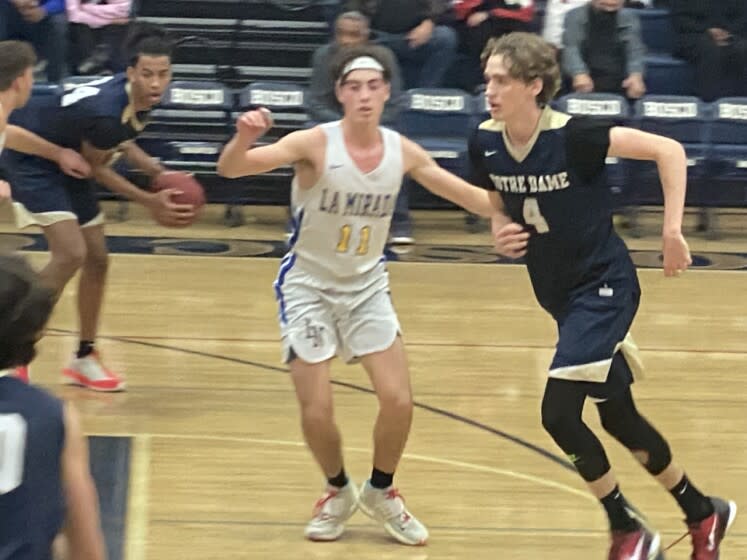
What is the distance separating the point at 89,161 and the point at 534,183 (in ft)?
8.77

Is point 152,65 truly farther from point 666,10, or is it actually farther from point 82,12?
point 666,10

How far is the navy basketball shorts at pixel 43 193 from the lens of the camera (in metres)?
6.39


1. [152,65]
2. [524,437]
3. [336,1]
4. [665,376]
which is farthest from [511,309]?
[336,1]

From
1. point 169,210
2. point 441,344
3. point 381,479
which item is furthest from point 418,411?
point 381,479

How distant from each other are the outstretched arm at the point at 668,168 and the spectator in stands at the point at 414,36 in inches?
269

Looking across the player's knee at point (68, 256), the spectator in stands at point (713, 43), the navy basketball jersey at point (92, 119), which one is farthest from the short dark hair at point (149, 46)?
the spectator in stands at point (713, 43)

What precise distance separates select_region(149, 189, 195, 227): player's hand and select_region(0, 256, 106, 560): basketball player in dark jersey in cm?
385

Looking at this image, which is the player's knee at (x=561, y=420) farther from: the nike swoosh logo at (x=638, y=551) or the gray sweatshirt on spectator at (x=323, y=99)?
the gray sweatshirt on spectator at (x=323, y=99)

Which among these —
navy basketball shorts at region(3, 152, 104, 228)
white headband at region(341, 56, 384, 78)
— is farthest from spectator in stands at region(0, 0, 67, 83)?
white headband at region(341, 56, 384, 78)

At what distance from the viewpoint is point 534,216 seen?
4.56m

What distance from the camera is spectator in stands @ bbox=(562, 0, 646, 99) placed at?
11.0 m

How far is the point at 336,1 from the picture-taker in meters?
12.1

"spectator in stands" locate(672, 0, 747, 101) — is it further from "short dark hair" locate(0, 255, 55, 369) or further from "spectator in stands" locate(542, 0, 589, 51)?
"short dark hair" locate(0, 255, 55, 369)

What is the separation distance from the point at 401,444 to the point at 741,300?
14.9 ft
